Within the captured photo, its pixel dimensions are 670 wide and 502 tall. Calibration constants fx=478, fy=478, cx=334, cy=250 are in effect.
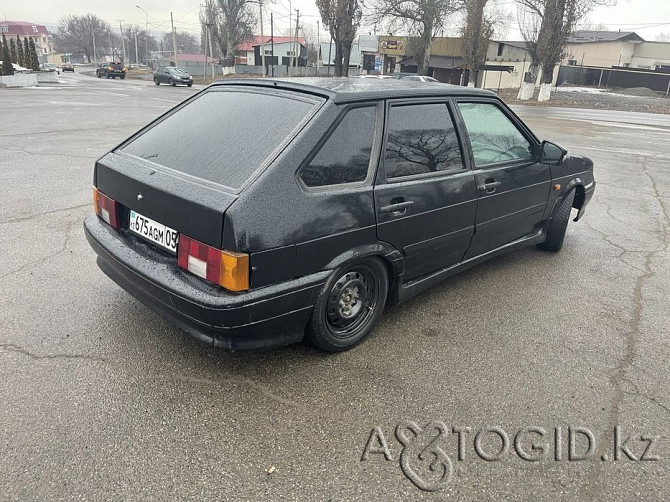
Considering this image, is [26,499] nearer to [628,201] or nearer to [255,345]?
[255,345]

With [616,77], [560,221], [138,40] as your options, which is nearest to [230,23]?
Result: [616,77]

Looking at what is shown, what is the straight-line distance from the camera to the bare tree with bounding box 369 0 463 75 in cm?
3388

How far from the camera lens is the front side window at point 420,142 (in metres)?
2.95

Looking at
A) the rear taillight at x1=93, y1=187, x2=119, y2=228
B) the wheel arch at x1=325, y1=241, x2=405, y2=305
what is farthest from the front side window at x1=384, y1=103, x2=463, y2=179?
the rear taillight at x1=93, y1=187, x2=119, y2=228

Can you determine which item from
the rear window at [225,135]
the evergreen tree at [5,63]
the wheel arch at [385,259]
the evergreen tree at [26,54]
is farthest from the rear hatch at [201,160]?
the evergreen tree at [26,54]

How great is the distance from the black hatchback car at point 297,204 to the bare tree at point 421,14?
3450cm

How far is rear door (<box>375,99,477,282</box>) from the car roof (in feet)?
0.22

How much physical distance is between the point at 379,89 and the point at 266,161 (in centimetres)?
97

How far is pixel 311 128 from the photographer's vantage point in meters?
2.57

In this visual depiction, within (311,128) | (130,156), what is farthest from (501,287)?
(130,156)

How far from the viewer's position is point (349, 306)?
9.71ft

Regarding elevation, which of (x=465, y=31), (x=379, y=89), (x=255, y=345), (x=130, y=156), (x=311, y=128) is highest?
(x=465, y=31)

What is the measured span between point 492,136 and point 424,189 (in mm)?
1050

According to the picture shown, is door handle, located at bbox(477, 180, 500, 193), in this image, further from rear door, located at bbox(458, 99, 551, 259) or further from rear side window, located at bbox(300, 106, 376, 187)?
rear side window, located at bbox(300, 106, 376, 187)
